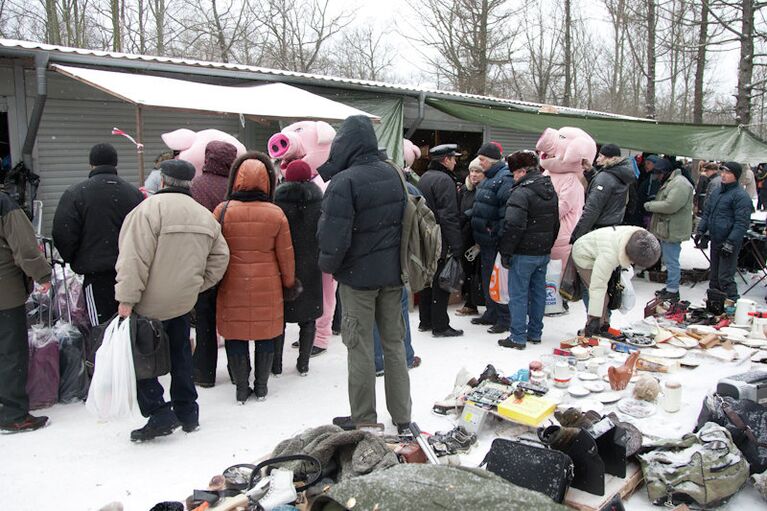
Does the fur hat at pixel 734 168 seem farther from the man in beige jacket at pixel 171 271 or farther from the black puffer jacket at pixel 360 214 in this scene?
the man in beige jacket at pixel 171 271

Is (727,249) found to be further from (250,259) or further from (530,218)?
(250,259)

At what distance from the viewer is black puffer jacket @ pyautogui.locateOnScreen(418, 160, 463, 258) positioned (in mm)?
5418

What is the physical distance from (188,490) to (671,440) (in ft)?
8.54

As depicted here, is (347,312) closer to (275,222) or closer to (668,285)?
(275,222)

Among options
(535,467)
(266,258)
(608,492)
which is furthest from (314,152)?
(608,492)

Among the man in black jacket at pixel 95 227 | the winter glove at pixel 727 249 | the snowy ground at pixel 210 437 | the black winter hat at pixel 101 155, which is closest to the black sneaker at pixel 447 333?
the snowy ground at pixel 210 437

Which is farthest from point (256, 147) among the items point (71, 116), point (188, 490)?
point (188, 490)

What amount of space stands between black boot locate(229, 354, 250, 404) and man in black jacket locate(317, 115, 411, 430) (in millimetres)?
944

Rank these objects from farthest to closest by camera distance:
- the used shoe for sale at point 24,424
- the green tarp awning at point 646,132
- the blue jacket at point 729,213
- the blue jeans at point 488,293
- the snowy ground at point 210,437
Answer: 1. the green tarp awning at point 646,132
2. the blue jacket at point 729,213
3. the blue jeans at point 488,293
4. the used shoe for sale at point 24,424
5. the snowy ground at point 210,437

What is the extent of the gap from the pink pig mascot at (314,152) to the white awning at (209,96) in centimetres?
37

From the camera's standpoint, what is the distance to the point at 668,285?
7.18 metres

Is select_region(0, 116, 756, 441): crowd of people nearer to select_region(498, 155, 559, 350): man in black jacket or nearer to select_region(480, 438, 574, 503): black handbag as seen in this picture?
select_region(498, 155, 559, 350): man in black jacket

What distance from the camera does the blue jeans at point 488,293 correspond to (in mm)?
5945

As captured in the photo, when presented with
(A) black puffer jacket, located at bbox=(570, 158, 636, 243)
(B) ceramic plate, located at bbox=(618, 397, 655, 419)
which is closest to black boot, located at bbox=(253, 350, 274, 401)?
(B) ceramic plate, located at bbox=(618, 397, 655, 419)
